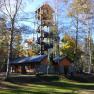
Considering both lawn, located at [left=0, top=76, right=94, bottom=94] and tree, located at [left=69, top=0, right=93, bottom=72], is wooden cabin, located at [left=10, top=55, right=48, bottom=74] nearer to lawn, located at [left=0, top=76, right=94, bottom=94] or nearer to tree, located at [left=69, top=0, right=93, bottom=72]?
tree, located at [left=69, top=0, right=93, bottom=72]

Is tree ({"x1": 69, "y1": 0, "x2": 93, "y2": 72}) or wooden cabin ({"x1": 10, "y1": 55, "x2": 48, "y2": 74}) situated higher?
tree ({"x1": 69, "y1": 0, "x2": 93, "y2": 72})

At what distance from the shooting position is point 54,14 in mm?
51406

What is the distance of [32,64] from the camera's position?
6153 cm

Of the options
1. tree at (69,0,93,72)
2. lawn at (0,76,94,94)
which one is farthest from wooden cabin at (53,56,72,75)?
lawn at (0,76,94,94)

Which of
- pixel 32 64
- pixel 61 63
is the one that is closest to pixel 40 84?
pixel 32 64

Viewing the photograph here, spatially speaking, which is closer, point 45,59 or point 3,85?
point 3,85

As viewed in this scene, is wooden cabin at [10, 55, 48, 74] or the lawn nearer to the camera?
the lawn

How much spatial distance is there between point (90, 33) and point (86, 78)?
8653 mm

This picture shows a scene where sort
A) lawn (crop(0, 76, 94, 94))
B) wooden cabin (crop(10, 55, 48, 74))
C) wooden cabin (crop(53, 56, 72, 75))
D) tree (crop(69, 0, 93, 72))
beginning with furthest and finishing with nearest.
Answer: wooden cabin (crop(53, 56, 72, 75)), wooden cabin (crop(10, 55, 48, 74)), tree (crop(69, 0, 93, 72)), lawn (crop(0, 76, 94, 94))

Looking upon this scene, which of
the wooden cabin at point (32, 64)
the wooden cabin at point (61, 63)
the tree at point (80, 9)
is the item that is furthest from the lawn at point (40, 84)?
the wooden cabin at point (61, 63)

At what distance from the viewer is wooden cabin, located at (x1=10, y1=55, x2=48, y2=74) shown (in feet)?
194

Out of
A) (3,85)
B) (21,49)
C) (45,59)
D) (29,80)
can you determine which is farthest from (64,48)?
(3,85)

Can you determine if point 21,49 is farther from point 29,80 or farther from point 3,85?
point 3,85

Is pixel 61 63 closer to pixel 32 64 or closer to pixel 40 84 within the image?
pixel 32 64
